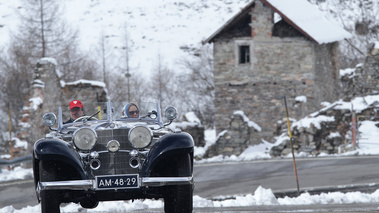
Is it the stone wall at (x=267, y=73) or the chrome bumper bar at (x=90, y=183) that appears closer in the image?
the chrome bumper bar at (x=90, y=183)

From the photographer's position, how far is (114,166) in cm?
1000

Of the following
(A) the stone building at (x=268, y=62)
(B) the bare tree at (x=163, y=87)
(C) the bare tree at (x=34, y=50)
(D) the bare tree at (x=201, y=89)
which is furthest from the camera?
(B) the bare tree at (x=163, y=87)

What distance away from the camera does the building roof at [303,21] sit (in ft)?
130

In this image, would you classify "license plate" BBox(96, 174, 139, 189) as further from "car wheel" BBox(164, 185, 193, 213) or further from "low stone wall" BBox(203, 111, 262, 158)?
"low stone wall" BBox(203, 111, 262, 158)

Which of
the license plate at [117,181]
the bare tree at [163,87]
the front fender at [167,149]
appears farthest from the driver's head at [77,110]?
the bare tree at [163,87]

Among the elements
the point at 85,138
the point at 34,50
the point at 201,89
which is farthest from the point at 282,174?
the point at 201,89

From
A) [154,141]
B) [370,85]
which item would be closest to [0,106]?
[370,85]

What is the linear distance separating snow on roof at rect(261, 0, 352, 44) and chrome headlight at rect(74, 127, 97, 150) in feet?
99.7

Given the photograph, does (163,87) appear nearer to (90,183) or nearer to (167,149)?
(167,149)

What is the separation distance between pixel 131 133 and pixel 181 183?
3.01 ft

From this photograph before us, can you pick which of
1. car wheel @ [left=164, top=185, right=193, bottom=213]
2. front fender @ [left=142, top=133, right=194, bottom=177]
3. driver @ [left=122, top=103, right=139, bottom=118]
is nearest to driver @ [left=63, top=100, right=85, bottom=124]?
driver @ [left=122, top=103, right=139, bottom=118]

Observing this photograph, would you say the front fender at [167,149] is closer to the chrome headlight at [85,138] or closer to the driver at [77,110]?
the chrome headlight at [85,138]

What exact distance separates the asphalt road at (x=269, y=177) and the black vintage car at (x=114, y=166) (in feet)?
8.97

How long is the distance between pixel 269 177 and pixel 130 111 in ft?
27.6
